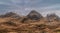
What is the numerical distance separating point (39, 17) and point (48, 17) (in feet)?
43.6

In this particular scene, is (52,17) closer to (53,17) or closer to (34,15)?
(53,17)

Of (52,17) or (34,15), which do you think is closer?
(34,15)

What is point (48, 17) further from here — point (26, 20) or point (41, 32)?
point (41, 32)

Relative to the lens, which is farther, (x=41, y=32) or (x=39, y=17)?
(x=39, y=17)

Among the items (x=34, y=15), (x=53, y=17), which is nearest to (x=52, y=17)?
(x=53, y=17)

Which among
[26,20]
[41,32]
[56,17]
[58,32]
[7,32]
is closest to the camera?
[7,32]

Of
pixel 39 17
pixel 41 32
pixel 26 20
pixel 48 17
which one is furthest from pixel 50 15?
pixel 41 32

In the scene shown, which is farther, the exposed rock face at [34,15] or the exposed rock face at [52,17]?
the exposed rock face at [52,17]

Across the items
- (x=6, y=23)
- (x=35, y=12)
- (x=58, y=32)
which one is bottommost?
(x=58, y=32)

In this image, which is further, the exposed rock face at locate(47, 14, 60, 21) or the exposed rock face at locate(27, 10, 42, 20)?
the exposed rock face at locate(47, 14, 60, 21)

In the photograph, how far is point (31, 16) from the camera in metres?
113

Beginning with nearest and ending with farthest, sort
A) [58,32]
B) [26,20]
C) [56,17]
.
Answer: [58,32] → [26,20] → [56,17]

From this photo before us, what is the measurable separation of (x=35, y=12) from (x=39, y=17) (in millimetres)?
4929

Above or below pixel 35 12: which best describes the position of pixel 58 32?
below
